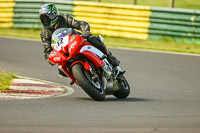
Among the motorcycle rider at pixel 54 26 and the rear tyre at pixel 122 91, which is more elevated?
the motorcycle rider at pixel 54 26

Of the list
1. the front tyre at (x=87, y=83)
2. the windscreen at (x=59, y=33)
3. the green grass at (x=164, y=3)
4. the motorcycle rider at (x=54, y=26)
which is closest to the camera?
the front tyre at (x=87, y=83)

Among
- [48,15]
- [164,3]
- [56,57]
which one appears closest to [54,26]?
[48,15]

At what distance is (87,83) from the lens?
Answer: 7.15 metres

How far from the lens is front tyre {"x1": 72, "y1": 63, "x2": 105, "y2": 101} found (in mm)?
7152

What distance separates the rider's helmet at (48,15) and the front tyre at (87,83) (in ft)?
3.83

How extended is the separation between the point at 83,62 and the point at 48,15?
1.18 metres

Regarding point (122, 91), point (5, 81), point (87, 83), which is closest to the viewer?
point (87, 83)

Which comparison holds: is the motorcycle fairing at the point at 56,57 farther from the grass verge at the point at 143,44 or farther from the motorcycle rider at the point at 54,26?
the grass verge at the point at 143,44

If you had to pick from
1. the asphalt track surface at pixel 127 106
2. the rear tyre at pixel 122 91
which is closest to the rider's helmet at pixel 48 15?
the asphalt track surface at pixel 127 106

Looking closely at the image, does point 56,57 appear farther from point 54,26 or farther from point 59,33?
point 54,26

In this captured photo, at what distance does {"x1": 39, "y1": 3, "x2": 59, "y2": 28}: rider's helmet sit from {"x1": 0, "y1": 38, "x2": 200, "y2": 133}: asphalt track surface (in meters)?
1.27

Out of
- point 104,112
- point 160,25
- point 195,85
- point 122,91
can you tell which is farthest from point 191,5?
point 104,112

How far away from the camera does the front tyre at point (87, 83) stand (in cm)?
715

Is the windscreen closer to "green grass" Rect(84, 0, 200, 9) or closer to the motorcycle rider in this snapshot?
the motorcycle rider
